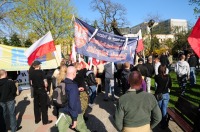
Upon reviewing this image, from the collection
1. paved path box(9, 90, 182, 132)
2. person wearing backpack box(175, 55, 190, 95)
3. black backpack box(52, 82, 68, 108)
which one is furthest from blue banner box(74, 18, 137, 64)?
person wearing backpack box(175, 55, 190, 95)

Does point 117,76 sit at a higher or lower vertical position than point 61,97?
higher

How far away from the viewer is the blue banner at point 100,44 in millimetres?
7391

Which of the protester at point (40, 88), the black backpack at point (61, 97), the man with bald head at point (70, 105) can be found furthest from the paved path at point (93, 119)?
the black backpack at point (61, 97)

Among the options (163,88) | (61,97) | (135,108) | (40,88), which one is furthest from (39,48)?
(135,108)

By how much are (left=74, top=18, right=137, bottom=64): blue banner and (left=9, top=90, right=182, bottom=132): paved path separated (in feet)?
6.20

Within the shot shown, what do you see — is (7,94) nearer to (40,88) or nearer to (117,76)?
(40,88)

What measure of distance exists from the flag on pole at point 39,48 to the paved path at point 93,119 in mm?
1954

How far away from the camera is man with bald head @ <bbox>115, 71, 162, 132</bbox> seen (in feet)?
12.2

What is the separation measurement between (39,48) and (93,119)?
2879 millimetres

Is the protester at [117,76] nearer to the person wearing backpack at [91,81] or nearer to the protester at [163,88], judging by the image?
the person wearing backpack at [91,81]

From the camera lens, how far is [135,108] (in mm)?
3732

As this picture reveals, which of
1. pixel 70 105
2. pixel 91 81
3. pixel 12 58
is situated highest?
pixel 12 58

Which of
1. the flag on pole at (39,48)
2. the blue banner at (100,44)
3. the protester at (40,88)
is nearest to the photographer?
the blue banner at (100,44)

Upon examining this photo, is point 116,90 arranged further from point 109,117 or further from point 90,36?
point 90,36
